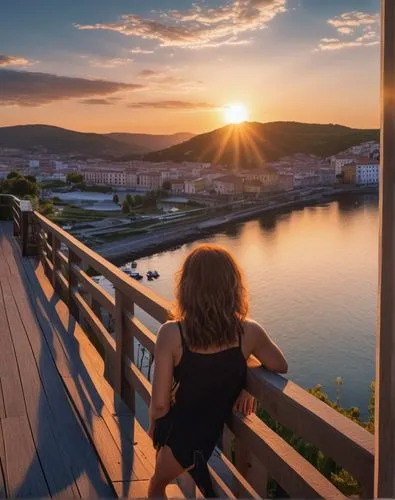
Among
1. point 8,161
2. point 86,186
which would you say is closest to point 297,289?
point 8,161

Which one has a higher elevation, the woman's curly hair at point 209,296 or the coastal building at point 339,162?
the coastal building at point 339,162

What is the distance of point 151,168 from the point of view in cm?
9975

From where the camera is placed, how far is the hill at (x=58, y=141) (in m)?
58.9

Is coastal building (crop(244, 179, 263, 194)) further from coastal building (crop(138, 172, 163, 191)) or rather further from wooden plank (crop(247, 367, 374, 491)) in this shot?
wooden plank (crop(247, 367, 374, 491))

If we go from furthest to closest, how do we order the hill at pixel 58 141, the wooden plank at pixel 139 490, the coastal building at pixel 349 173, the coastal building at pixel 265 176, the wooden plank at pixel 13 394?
the coastal building at pixel 265 176 → the coastal building at pixel 349 173 → the hill at pixel 58 141 → the wooden plank at pixel 13 394 → the wooden plank at pixel 139 490

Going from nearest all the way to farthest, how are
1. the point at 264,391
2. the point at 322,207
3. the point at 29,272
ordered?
the point at 264,391
the point at 29,272
the point at 322,207

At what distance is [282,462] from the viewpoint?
5.23ft

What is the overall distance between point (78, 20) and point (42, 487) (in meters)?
1.82

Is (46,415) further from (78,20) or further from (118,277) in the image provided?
(78,20)

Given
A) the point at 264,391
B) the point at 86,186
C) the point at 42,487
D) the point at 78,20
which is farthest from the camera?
the point at 86,186

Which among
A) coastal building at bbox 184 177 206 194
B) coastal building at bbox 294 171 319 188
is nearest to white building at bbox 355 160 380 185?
coastal building at bbox 294 171 319 188

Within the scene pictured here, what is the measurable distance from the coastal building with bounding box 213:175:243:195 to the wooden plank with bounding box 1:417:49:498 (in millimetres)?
78095

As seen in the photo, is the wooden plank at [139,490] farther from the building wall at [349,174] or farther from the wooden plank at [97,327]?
the building wall at [349,174]

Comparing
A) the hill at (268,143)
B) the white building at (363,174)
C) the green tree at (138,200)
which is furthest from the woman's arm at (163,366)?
the green tree at (138,200)
